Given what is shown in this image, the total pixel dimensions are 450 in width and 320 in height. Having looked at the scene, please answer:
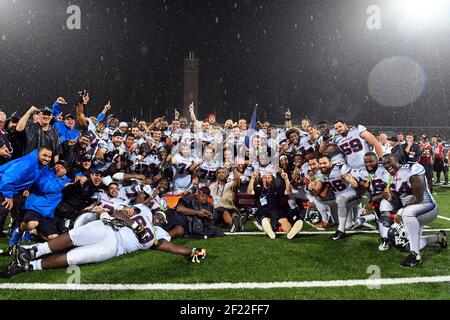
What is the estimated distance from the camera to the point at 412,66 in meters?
34.1

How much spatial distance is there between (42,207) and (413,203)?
4988 millimetres

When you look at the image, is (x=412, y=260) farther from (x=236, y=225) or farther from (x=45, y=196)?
(x=45, y=196)

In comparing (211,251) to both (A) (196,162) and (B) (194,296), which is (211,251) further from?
(A) (196,162)

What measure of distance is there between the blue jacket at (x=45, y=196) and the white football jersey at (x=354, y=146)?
15.9 feet

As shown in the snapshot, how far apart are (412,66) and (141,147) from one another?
31.9m

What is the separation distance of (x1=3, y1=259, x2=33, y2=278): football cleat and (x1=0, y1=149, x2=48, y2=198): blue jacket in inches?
42.3

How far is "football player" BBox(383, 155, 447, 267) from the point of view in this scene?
4.84m

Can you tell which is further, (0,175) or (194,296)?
(0,175)

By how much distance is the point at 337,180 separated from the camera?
673cm

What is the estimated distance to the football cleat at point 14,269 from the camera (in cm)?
414

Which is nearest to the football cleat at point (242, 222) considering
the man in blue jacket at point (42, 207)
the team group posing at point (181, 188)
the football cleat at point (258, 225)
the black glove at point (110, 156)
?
the team group posing at point (181, 188)

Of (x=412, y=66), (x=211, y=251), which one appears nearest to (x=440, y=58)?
(x=412, y=66)

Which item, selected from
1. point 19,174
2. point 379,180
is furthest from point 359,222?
point 19,174

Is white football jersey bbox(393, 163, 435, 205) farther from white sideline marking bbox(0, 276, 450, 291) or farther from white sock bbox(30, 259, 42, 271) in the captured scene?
white sock bbox(30, 259, 42, 271)
